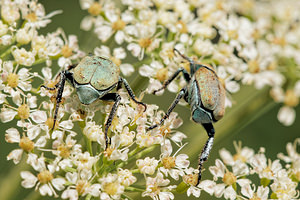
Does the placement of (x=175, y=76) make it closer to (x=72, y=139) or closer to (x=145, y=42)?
(x=145, y=42)

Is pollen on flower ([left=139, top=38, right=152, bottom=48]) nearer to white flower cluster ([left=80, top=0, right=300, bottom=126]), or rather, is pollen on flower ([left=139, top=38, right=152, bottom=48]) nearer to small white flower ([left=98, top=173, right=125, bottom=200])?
white flower cluster ([left=80, top=0, right=300, bottom=126])

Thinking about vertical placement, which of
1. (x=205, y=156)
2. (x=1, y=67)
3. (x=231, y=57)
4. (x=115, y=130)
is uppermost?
(x=1, y=67)

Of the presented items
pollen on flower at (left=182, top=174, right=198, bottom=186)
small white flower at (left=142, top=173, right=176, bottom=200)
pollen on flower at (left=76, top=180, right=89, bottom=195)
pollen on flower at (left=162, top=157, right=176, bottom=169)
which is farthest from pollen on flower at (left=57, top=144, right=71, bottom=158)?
pollen on flower at (left=182, top=174, right=198, bottom=186)

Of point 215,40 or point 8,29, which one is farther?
point 215,40

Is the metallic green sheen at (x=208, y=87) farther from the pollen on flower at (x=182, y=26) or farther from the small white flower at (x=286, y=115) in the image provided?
the small white flower at (x=286, y=115)

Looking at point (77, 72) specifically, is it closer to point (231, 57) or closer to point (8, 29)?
point (8, 29)

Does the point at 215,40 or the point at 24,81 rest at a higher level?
Result: the point at 24,81

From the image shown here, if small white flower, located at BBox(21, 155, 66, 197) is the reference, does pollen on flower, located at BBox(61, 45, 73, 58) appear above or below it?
above

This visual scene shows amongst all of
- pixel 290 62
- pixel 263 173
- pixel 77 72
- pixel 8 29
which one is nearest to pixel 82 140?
pixel 77 72
